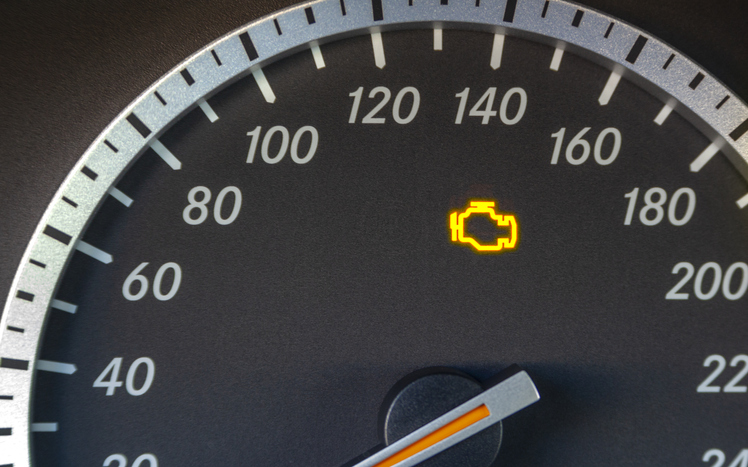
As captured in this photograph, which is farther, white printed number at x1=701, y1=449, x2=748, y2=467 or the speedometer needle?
white printed number at x1=701, y1=449, x2=748, y2=467

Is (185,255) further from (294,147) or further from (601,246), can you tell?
(601,246)

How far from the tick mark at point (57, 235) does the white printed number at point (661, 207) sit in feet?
3.25

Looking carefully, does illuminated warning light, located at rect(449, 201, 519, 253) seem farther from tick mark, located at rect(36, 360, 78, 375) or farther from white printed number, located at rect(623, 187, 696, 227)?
tick mark, located at rect(36, 360, 78, 375)

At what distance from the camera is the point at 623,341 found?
1041mm

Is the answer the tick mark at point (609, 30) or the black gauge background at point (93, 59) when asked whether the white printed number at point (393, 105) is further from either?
the tick mark at point (609, 30)

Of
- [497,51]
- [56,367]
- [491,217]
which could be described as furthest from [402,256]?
[56,367]

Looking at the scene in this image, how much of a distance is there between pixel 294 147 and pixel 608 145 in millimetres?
569

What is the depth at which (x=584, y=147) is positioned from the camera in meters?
1.05

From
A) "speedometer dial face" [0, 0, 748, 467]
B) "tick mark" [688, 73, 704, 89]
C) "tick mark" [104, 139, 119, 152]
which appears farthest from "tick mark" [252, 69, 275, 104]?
"tick mark" [688, 73, 704, 89]

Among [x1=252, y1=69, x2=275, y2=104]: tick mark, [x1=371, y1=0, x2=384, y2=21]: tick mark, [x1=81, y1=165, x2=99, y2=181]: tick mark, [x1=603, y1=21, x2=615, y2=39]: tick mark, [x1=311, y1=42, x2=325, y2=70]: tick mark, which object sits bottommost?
[x1=81, y1=165, x2=99, y2=181]: tick mark

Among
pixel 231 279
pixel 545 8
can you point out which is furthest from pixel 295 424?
pixel 545 8

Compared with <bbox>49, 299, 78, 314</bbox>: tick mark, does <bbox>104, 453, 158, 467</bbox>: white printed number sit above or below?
below

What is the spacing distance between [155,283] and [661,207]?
922 mm

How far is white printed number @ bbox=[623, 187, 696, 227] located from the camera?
41.2 inches
